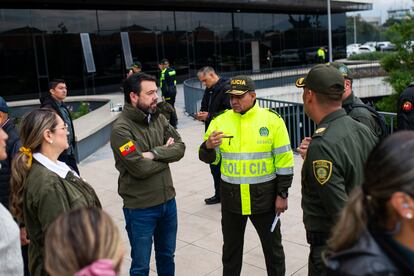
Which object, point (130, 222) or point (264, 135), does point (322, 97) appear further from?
point (130, 222)

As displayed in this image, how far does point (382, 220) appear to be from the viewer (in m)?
1.62

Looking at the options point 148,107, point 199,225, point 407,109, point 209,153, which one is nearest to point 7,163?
point 148,107

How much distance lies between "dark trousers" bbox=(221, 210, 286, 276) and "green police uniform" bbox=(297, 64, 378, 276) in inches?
33.5

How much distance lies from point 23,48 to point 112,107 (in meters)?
8.97

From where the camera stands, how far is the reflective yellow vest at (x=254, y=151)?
11.9ft

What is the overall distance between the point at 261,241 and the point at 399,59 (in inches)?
715

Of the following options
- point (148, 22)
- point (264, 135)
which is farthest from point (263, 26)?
point (264, 135)

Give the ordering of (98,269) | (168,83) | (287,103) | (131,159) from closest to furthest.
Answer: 1. (98,269)
2. (131,159)
3. (287,103)
4. (168,83)

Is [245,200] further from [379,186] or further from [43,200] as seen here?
[379,186]

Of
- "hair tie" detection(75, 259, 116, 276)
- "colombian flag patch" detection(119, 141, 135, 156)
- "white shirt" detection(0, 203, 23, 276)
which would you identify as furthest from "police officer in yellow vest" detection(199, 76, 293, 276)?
"hair tie" detection(75, 259, 116, 276)

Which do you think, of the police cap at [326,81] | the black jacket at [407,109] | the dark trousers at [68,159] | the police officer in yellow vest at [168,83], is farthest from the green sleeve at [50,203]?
the police officer in yellow vest at [168,83]

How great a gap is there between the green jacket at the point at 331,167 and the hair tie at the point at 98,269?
4.96 feet

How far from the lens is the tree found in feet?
62.3

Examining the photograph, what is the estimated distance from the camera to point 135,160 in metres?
3.55
